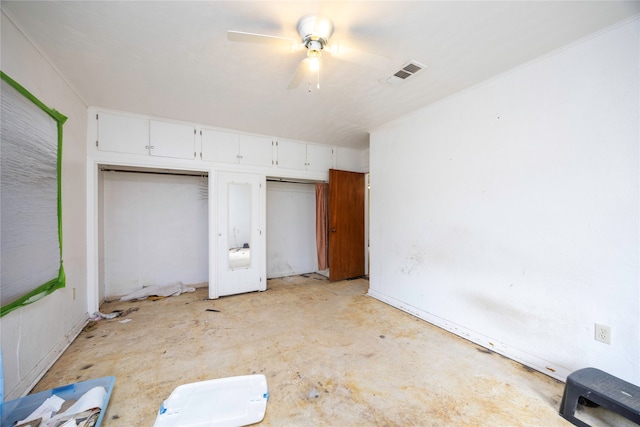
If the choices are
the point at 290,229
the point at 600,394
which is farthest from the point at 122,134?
the point at 600,394

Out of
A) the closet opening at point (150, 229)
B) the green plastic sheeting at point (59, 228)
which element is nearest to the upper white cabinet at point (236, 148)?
the closet opening at point (150, 229)

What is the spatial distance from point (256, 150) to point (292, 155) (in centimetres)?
62

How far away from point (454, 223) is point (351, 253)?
2274 millimetres

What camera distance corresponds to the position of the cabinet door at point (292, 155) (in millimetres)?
4195

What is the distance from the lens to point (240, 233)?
12.9 feet

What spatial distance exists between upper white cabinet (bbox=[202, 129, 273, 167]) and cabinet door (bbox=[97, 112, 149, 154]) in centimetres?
72

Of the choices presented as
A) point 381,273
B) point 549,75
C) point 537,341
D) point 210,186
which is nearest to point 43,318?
point 210,186

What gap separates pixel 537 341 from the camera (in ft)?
6.82

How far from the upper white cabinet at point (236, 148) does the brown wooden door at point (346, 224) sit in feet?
3.88

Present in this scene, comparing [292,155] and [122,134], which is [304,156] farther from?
[122,134]

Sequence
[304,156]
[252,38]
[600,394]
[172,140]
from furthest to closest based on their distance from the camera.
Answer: [304,156] → [172,140] → [252,38] → [600,394]

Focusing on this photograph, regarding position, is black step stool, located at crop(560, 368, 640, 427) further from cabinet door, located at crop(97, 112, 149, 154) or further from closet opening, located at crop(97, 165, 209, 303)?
cabinet door, located at crop(97, 112, 149, 154)

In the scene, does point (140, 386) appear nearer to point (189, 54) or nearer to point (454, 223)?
point (189, 54)

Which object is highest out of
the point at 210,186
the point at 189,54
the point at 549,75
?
the point at 189,54
